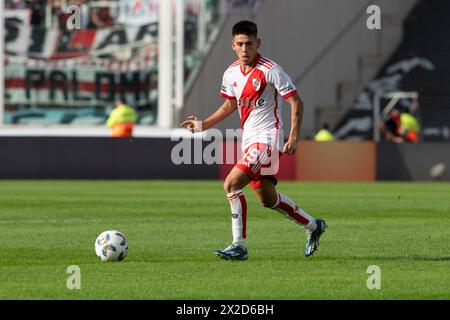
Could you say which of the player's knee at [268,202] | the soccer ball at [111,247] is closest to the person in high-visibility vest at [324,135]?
the player's knee at [268,202]

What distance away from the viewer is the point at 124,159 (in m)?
31.1

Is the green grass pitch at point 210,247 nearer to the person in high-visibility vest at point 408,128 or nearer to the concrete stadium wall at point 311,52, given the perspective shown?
the person in high-visibility vest at point 408,128

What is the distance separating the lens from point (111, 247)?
1191cm

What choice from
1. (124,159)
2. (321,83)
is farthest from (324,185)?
(321,83)

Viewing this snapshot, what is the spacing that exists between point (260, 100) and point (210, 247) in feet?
6.54

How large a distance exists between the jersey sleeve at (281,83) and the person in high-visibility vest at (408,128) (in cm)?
2689

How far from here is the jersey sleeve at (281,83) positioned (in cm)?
1199

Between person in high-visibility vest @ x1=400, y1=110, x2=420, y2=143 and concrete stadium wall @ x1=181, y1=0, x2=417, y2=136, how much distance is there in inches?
110

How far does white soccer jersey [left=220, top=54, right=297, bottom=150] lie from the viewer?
12125mm

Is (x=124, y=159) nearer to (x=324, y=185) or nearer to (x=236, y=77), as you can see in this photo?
(x=324, y=185)
